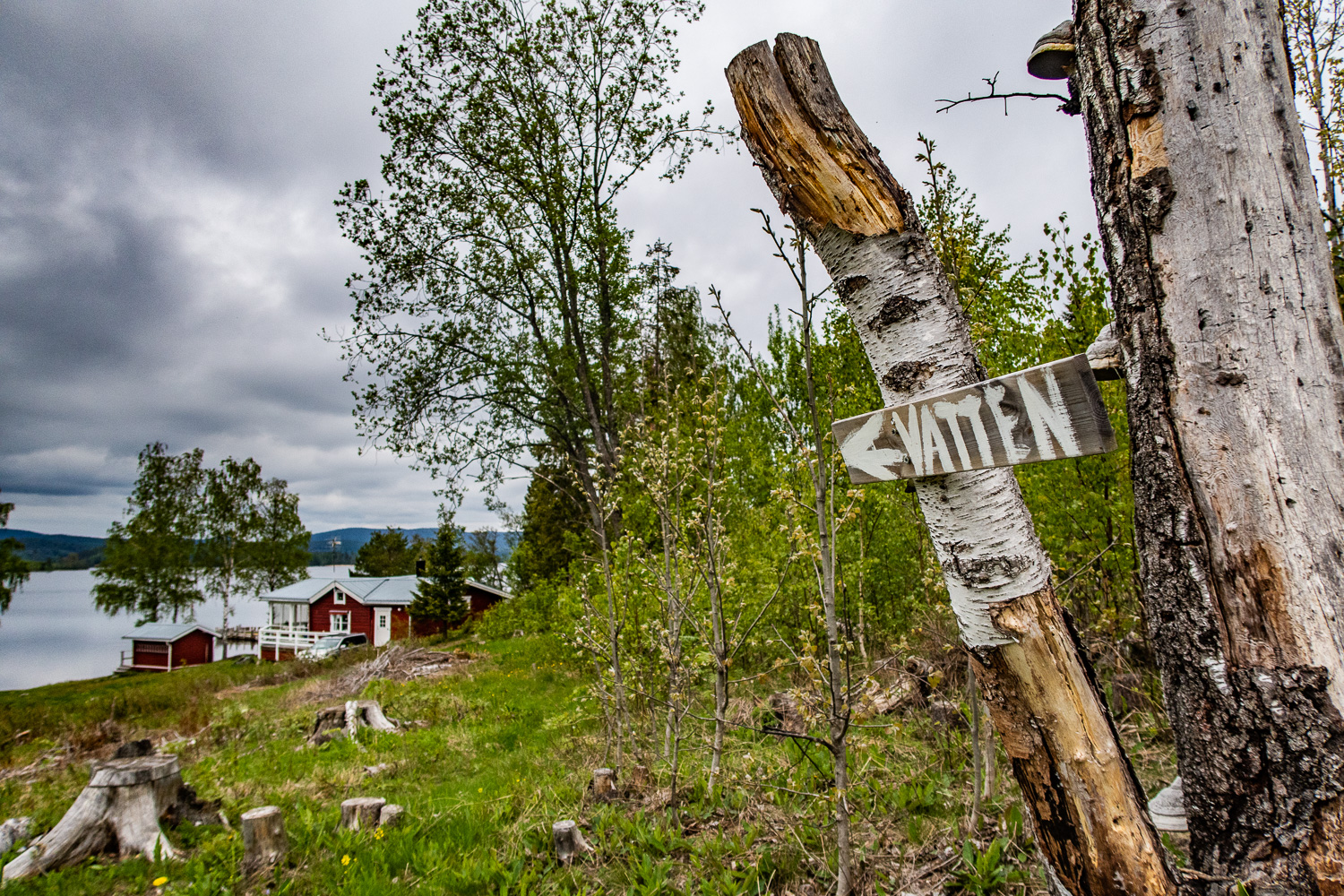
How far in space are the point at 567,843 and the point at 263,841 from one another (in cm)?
178

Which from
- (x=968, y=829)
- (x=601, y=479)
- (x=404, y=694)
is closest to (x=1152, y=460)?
(x=968, y=829)

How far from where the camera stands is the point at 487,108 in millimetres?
11445

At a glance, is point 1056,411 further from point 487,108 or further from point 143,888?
point 487,108

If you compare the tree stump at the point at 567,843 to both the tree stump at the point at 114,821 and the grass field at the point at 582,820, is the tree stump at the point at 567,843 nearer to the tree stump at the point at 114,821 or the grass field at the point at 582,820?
the grass field at the point at 582,820

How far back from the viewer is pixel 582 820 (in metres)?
3.43

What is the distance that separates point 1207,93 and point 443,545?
28958 mm

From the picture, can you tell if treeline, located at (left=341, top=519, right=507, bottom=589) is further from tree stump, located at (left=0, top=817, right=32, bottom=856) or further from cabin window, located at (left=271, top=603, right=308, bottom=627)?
tree stump, located at (left=0, top=817, right=32, bottom=856)

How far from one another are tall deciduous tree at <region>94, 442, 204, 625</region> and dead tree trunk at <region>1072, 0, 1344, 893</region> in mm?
37914

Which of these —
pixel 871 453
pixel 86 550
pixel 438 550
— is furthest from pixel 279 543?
pixel 86 550

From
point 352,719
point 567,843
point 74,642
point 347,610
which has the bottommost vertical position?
point 74,642

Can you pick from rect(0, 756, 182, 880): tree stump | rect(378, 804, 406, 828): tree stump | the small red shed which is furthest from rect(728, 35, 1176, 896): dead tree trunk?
the small red shed

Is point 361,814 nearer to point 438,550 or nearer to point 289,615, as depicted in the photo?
point 438,550

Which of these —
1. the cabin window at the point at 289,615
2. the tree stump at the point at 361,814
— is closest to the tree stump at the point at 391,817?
the tree stump at the point at 361,814

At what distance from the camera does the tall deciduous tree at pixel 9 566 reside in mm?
19712
